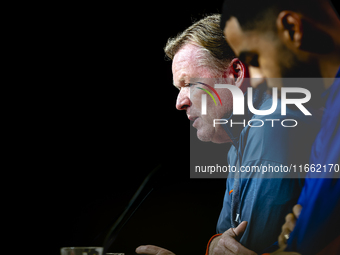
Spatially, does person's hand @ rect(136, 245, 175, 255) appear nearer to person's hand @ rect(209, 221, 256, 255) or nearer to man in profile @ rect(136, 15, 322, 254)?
man in profile @ rect(136, 15, 322, 254)

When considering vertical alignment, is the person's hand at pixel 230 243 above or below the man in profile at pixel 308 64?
below

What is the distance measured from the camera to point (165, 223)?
5.35 feet

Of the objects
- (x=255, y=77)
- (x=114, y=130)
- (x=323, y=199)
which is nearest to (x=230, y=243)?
(x=323, y=199)

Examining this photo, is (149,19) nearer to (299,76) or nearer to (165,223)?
(299,76)

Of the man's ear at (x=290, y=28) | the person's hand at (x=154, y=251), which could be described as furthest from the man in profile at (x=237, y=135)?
the man's ear at (x=290, y=28)

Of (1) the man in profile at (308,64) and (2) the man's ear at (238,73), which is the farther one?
(2) the man's ear at (238,73)

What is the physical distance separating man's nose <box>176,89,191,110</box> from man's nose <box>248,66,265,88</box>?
30cm

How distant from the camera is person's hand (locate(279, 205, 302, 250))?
1.18 m

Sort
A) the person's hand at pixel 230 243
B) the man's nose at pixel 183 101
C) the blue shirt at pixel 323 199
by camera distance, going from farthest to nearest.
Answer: the man's nose at pixel 183 101, the person's hand at pixel 230 243, the blue shirt at pixel 323 199

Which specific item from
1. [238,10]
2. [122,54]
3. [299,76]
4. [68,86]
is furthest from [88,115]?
[299,76]

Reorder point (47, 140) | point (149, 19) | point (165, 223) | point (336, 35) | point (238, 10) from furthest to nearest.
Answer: point (47, 140) < point (149, 19) < point (165, 223) < point (238, 10) < point (336, 35)

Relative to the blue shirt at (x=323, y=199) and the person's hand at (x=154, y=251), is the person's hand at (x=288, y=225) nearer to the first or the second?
the blue shirt at (x=323, y=199)

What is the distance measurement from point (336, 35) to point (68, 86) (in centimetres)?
130

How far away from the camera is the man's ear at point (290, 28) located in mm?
1318
